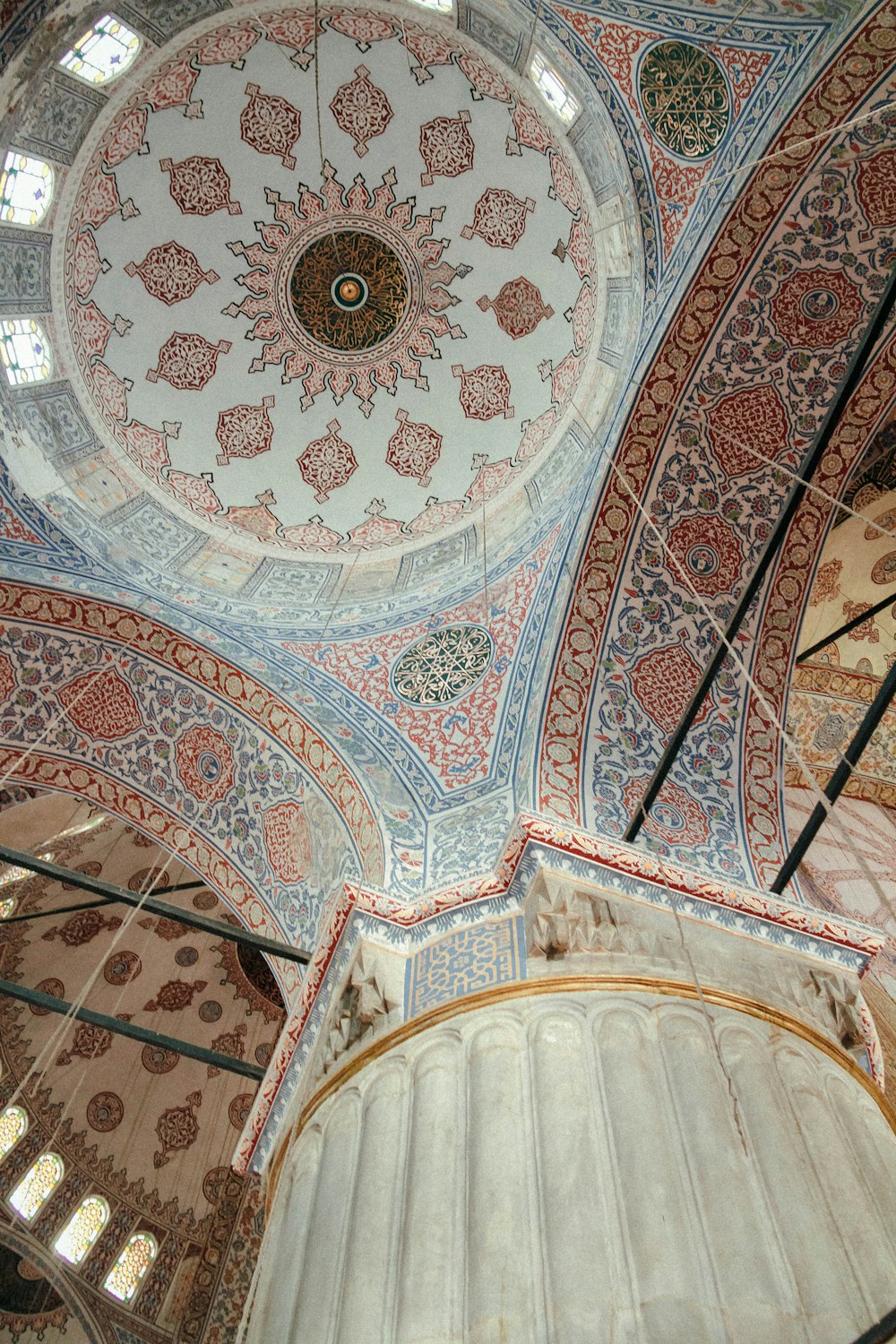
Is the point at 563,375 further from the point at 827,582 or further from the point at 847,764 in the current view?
the point at 847,764

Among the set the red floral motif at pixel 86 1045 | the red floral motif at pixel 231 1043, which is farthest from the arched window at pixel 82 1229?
the red floral motif at pixel 231 1043

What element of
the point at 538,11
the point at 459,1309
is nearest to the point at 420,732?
the point at 459,1309

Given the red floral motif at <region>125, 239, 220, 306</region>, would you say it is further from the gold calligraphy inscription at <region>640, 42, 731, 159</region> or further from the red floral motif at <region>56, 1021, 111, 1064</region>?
the red floral motif at <region>56, 1021, 111, 1064</region>

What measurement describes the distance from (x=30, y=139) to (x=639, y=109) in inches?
151

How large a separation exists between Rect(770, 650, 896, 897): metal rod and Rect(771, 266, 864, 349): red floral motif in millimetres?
2399

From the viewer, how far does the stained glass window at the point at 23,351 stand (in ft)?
21.5

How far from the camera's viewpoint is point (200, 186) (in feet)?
24.1

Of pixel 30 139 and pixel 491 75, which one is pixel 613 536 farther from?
pixel 30 139

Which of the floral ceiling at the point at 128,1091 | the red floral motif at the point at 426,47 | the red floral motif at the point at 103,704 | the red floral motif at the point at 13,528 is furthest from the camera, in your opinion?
the floral ceiling at the point at 128,1091

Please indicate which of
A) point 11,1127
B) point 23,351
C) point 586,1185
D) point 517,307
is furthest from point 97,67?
point 11,1127

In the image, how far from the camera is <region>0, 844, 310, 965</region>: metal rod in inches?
207

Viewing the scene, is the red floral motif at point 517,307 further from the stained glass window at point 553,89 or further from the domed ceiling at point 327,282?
the stained glass window at point 553,89

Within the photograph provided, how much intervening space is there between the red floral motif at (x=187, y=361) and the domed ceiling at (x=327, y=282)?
1 cm

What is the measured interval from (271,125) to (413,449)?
2.66m
